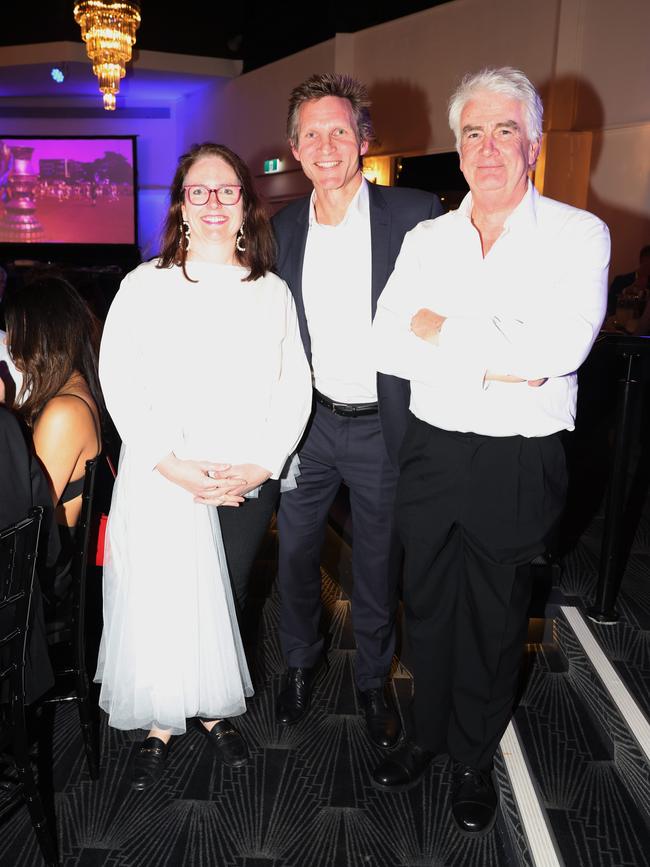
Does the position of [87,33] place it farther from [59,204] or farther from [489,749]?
[489,749]

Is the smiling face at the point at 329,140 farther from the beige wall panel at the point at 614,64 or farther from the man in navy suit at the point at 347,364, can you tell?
the beige wall panel at the point at 614,64

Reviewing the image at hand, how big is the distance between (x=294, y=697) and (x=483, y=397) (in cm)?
132

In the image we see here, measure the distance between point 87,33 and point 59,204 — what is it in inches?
235

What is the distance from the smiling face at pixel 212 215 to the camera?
2.00 m

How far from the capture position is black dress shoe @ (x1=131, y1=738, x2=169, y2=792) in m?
2.18

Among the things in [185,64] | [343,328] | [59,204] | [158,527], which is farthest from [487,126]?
[59,204]

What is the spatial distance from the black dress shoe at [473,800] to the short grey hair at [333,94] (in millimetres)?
1869

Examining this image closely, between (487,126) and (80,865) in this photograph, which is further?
(80,865)

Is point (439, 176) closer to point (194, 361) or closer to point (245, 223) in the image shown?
point (245, 223)

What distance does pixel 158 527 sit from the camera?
210 cm

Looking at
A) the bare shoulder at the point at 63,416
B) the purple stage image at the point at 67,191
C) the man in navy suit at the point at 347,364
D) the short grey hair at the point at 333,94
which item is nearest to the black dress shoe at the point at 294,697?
the man in navy suit at the point at 347,364

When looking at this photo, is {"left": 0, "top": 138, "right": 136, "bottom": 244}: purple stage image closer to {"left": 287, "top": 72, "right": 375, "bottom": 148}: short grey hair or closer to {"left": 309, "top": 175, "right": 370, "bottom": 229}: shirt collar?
{"left": 287, "top": 72, "right": 375, "bottom": 148}: short grey hair

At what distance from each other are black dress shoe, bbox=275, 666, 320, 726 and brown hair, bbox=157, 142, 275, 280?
1.35 m

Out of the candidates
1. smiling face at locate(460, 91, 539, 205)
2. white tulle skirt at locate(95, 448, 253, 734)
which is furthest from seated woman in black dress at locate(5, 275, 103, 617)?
smiling face at locate(460, 91, 539, 205)
